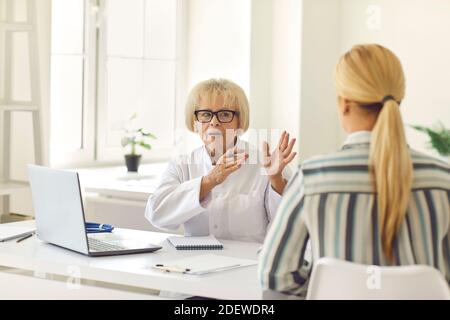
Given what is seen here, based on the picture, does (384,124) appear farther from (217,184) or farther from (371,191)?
(217,184)

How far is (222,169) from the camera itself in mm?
2740

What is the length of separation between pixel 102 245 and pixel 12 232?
47 cm

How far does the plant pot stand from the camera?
15.2ft

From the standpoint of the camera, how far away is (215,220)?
116 inches

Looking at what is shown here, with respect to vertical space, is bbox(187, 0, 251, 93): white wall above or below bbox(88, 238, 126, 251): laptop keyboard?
above

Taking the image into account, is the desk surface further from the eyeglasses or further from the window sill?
the window sill

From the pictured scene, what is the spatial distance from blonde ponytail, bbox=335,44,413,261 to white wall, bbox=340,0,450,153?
2943 mm

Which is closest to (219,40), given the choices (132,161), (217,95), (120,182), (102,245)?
(132,161)

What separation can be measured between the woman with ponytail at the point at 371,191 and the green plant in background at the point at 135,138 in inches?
114

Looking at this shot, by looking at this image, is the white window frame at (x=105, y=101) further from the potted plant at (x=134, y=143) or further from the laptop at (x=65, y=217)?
the laptop at (x=65, y=217)

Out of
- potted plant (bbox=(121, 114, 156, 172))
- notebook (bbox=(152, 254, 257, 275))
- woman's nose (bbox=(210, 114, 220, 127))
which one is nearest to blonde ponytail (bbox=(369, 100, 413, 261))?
notebook (bbox=(152, 254, 257, 275))

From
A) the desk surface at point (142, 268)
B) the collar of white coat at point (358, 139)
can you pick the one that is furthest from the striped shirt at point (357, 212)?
the desk surface at point (142, 268)

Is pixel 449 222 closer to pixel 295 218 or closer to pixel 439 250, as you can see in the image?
pixel 439 250
